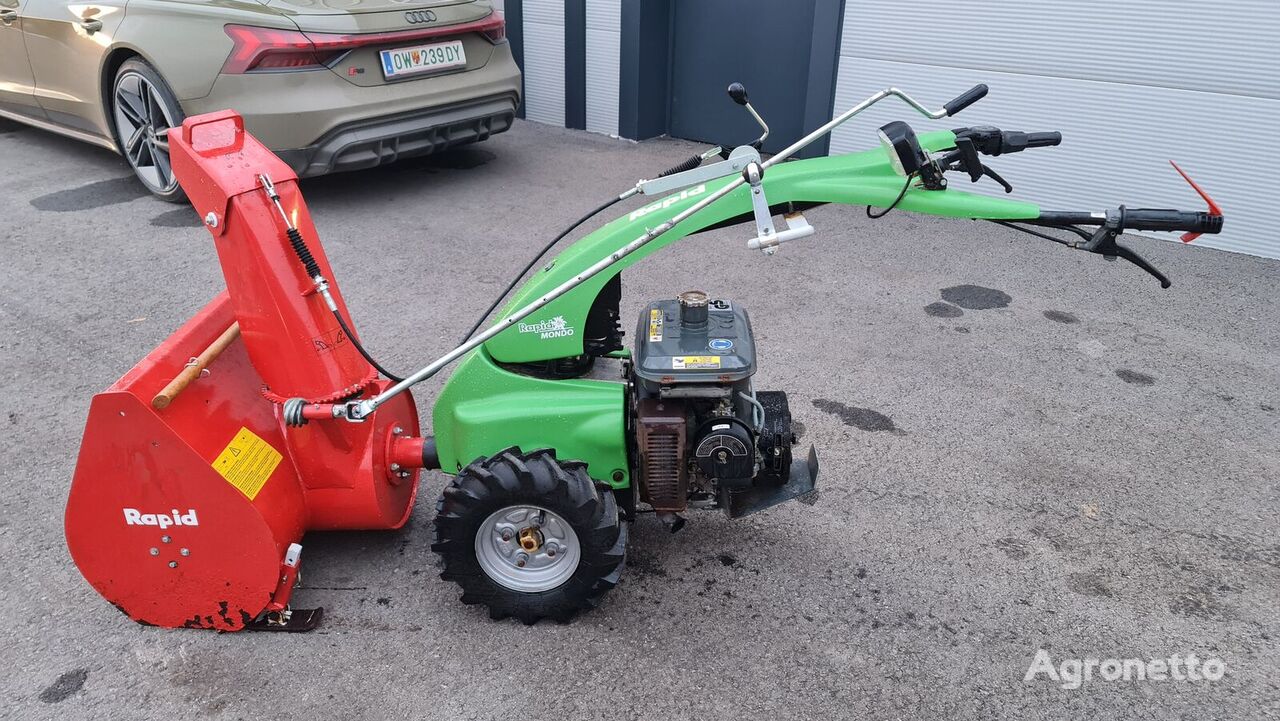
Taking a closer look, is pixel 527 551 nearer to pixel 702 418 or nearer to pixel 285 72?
pixel 702 418

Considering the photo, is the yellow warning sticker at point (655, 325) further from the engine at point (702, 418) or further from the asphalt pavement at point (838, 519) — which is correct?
the asphalt pavement at point (838, 519)

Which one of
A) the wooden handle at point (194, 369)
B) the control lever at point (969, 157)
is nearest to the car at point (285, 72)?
the wooden handle at point (194, 369)

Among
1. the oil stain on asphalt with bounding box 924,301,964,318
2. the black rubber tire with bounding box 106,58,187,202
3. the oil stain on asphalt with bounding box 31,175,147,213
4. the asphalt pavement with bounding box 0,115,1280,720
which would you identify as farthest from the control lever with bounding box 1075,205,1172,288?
the oil stain on asphalt with bounding box 31,175,147,213

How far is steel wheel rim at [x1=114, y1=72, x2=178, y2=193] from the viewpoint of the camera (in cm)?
625

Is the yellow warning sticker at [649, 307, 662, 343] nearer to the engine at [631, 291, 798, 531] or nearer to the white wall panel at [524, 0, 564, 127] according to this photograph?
the engine at [631, 291, 798, 531]

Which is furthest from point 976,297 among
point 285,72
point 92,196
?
point 92,196

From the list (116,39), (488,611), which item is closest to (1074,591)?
(488,611)

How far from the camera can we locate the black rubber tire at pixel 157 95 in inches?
241

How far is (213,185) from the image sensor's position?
9.00 feet

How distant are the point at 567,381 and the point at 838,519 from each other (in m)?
1.18

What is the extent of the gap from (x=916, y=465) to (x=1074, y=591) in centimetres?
82

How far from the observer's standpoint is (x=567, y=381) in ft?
9.75

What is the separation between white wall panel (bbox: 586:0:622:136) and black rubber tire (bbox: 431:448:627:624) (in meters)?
6.22

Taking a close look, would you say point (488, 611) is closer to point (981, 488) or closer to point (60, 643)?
point (60, 643)
